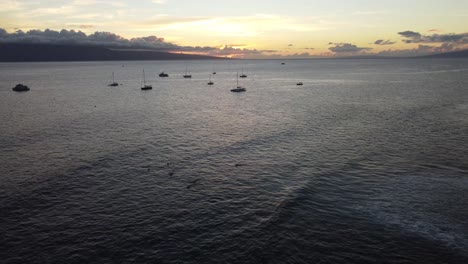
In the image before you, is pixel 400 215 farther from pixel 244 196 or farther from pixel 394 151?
pixel 394 151

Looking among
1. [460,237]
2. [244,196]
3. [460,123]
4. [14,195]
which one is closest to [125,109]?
[14,195]

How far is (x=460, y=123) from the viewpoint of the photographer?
9806 cm

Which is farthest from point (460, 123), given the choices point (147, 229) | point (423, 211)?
point (147, 229)

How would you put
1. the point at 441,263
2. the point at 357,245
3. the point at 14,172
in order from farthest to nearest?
the point at 14,172
the point at 357,245
the point at 441,263

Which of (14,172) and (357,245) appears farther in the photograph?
(14,172)

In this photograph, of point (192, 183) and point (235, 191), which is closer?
point (235, 191)

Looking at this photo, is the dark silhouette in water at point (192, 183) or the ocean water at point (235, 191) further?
the dark silhouette in water at point (192, 183)

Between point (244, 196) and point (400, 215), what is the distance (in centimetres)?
2030

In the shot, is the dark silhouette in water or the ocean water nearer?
the ocean water

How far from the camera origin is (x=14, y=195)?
50781 mm

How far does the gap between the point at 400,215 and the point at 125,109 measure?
107935 millimetres

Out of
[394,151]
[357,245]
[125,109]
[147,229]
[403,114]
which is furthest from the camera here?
[125,109]

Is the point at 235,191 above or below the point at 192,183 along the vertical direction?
below

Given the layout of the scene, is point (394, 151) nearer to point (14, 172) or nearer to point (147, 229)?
point (147, 229)
